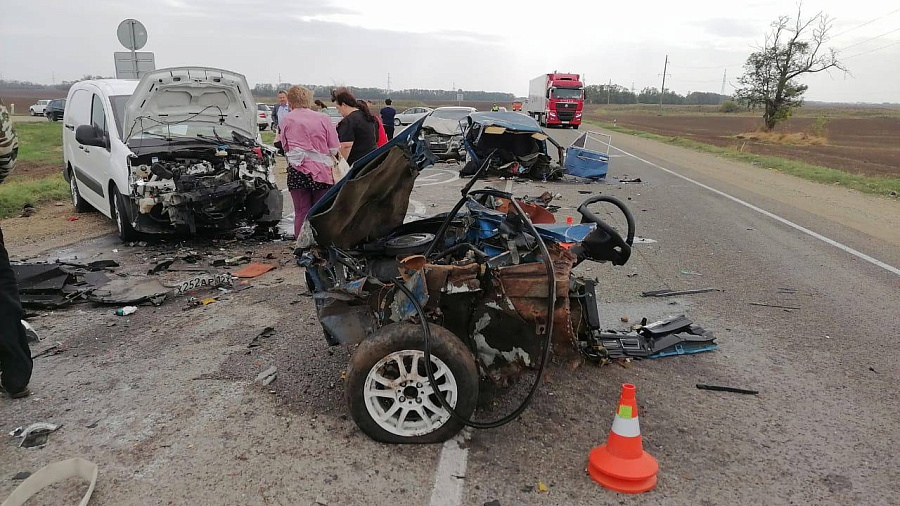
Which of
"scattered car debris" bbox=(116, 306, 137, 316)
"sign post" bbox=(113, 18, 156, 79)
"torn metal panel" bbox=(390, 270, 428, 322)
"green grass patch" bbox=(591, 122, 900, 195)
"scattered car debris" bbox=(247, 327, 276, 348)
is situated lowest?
"scattered car debris" bbox=(116, 306, 137, 316)

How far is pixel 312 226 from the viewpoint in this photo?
3.79 m

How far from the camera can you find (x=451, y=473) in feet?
9.62

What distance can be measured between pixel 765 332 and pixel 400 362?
10.9ft

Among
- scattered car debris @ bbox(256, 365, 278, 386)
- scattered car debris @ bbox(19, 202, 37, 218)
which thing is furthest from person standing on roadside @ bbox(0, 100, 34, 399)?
scattered car debris @ bbox(19, 202, 37, 218)

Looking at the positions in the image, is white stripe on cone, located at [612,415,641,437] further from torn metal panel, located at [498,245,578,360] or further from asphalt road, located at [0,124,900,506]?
torn metal panel, located at [498,245,578,360]

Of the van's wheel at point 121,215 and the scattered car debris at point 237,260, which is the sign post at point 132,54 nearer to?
the van's wheel at point 121,215

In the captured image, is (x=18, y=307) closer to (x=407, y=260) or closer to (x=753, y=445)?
(x=407, y=260)

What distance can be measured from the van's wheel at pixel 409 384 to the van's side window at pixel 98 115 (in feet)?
20.3

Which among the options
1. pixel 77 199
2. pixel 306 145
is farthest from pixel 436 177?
pixel 306 145

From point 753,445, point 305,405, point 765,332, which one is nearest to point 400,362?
point 305,405

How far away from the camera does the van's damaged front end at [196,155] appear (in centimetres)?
692

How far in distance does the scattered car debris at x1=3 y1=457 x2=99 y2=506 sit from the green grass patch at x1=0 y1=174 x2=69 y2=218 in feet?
28.1

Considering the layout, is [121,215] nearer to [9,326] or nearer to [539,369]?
[9,326]

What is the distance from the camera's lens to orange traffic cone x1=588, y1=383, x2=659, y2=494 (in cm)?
282
